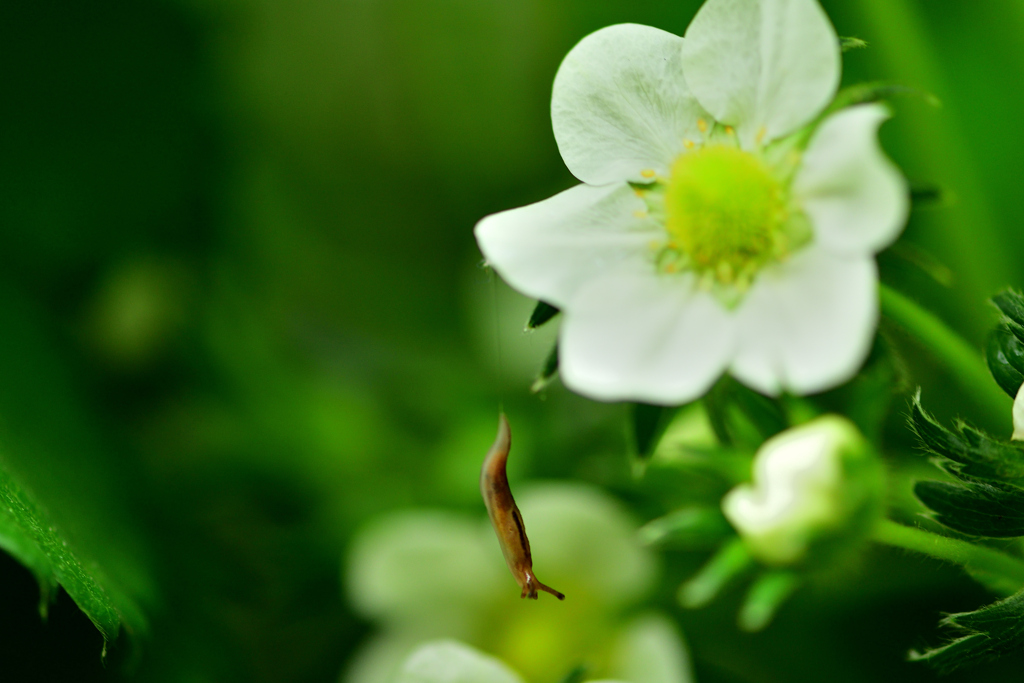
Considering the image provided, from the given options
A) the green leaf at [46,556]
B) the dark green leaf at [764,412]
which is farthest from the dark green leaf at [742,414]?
the green leaf at [46,556]

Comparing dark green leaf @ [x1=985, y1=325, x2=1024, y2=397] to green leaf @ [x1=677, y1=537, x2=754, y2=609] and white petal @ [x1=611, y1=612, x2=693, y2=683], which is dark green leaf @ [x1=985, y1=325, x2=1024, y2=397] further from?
white petal @ [x1=611, y1=612, x2=693, y2=683]

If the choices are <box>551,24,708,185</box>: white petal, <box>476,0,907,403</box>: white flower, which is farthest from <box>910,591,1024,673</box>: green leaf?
<box>551,24,708,185</box>: white petal

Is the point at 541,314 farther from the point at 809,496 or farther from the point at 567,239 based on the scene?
the point at 809,496

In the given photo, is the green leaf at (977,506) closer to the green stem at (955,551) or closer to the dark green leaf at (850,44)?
the green stem at (955,551)

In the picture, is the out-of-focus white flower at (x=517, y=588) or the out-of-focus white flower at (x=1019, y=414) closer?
the out-of-focus white flower at (x=1019, y=414)

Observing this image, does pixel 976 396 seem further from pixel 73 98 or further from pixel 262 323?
pixel 73 98

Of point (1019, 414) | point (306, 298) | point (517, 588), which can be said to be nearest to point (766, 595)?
point (1019, 414)

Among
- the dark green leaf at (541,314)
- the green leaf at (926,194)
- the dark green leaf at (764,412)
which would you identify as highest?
the dark green leaf at (541,314)
